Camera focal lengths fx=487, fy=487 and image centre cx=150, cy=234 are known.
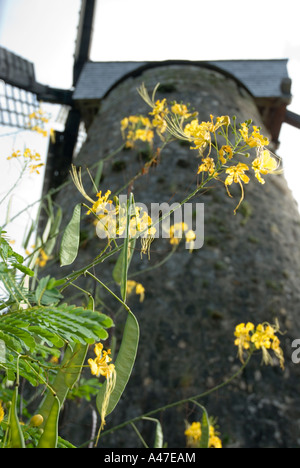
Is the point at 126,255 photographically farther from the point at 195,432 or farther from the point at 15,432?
the point at 195,432

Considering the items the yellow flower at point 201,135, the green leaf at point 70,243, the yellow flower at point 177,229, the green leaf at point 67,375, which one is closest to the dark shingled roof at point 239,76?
the yellow flower at point 177,229

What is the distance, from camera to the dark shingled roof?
7648 millimetres

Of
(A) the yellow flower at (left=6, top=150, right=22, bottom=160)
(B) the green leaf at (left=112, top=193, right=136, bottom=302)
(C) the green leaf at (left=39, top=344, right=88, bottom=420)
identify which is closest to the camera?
(B) the green leaf at (left=112, top=193, right=136, bottom=302)

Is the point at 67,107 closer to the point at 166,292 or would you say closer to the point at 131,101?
the point at 131,101

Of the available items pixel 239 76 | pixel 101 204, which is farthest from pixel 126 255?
pixel 239 76

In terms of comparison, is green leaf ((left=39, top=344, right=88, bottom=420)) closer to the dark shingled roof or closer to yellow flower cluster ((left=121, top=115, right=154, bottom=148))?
yellow flower cluster ((left=121, top=115, right=154, bottom=148))

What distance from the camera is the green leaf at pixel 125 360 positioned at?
89 cm

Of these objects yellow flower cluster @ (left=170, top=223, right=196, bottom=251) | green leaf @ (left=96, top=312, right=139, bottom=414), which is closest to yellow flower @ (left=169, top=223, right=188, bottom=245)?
yellow flower cluster @ (left=170, top=223, right=196, bottom=251)

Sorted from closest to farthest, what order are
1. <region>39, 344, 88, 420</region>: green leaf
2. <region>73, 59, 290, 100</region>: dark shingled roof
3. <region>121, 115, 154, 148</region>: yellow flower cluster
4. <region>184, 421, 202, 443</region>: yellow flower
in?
1. <region>39, 344, 88, 420</region>: green leaf
2. <region>184, 421, 202, 443</region>: yellow flower
3. <region>121, 115, 154, 148</region>: yellow flower cluster
4. <region>73, 59, 290, 100</region>: dark shingled roof

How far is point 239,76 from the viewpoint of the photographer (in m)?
8.10

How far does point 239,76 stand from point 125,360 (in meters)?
7.89

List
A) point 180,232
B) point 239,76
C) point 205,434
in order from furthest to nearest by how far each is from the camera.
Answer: point 239,76
point 180,232
point 205,434

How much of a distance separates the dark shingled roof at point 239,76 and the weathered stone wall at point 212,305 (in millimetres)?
2259

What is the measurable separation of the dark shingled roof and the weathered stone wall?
2259 millimetres
